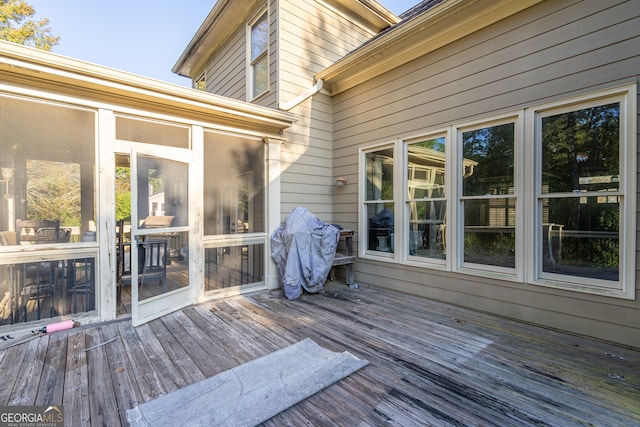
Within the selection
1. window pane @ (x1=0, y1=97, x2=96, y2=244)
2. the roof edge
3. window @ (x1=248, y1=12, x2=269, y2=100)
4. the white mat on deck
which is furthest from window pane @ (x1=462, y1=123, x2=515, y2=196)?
window pane @ (x1=0, y1=97, x2=96, y2=244)

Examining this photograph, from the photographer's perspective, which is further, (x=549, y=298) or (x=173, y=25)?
(x=173, y=25)

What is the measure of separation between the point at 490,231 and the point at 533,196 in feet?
1.90

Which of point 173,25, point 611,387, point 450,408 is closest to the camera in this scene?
point 450,408

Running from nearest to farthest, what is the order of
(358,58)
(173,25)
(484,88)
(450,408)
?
(450,408), (484,88), (358,58), (173,25)

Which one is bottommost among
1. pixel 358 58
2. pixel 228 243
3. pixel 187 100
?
pixel 228 243

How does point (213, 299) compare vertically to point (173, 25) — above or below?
below

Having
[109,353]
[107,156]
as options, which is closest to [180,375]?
[109,353]

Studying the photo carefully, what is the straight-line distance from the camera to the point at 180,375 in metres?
2.14

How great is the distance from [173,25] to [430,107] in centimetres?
1256

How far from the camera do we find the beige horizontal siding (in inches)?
100

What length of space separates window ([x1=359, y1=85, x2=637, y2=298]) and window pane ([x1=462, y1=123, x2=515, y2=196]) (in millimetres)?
11

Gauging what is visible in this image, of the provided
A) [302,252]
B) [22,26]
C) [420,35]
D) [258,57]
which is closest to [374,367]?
[302,252]

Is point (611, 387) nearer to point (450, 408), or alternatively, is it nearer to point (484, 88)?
point (450, 408)

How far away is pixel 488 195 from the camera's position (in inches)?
132
